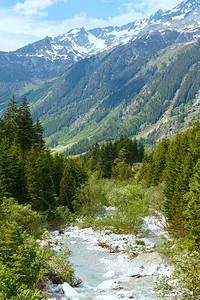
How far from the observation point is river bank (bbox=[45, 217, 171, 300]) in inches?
898

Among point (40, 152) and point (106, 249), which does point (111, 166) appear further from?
point (106, 249)

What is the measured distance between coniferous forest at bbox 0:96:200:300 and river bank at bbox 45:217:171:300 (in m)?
1.95

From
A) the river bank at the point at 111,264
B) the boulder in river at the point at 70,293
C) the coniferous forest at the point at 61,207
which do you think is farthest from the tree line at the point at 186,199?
the boulder in river at the point at 70,293

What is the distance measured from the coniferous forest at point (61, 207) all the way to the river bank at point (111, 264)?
195 centimetres

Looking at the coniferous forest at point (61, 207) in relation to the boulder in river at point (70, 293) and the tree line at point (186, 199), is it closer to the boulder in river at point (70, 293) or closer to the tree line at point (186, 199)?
the tree line at point (186, 199)

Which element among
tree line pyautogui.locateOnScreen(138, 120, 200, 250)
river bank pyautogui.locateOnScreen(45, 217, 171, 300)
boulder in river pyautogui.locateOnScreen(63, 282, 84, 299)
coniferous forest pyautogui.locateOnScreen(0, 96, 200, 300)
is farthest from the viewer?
tree line pyautogui.locateOnScreen(138, 120, 200, 250)

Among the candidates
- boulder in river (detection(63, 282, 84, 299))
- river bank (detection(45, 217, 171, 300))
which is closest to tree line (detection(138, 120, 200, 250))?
river bank (detection(45, 217, 171, 300))

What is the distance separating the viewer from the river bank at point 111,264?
898 inches

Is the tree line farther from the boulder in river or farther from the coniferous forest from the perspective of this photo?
the boulder in river

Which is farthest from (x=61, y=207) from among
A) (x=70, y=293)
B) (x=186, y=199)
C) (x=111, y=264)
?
(x=70, y=293)

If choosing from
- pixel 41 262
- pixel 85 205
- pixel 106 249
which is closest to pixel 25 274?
pixel 41 262

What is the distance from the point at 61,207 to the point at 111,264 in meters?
26.4

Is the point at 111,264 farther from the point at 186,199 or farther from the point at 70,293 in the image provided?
the point at 186,199

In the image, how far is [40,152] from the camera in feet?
210
